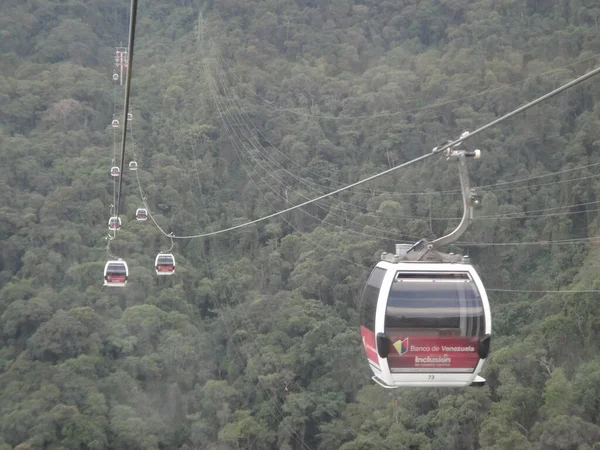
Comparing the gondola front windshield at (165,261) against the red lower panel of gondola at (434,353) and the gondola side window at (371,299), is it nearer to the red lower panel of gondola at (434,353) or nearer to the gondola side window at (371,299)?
the gondola side window at (371,299)

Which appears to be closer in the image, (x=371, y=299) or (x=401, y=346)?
(x=401, y=346)

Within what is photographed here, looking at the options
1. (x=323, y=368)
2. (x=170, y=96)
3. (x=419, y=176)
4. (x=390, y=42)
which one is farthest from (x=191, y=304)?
(x=390, y=42)

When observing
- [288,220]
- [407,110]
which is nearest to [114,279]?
[288,220]

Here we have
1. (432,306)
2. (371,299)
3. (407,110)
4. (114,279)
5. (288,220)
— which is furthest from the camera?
(407,110)

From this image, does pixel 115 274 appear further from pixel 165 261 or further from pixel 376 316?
pixel 376 316

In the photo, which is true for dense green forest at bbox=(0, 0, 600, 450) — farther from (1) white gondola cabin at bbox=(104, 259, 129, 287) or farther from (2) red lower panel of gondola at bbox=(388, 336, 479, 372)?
(2) red lower panel of gondola at bbox=(388, 336, 479, 372)

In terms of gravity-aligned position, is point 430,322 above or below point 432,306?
below

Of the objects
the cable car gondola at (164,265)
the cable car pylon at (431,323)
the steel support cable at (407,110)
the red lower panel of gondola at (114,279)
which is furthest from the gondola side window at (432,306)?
the steel support cable at (407,110)
